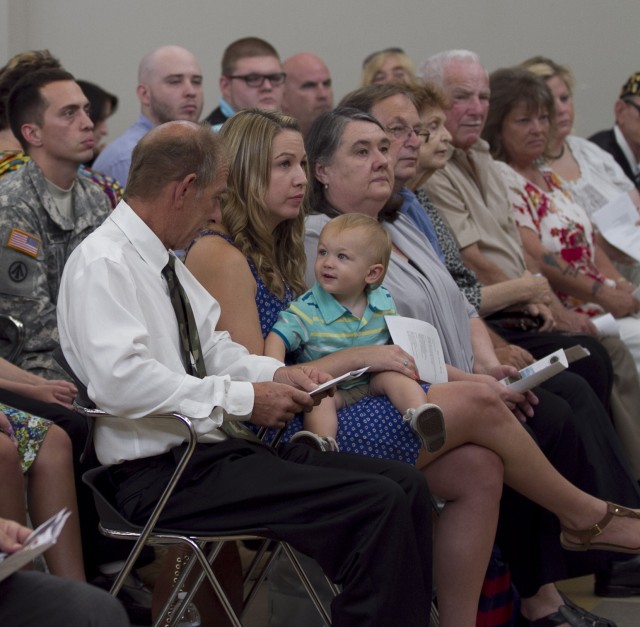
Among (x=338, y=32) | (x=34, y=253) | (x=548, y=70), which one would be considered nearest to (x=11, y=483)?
(x=34, y=253)

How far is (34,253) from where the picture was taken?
3766mm

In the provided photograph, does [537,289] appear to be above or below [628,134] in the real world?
below

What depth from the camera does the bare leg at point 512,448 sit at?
3.20 metres

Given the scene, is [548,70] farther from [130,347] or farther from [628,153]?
[130,347]

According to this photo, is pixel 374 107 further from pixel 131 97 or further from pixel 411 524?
pixel 131 97

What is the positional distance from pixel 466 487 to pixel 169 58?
3361 mm

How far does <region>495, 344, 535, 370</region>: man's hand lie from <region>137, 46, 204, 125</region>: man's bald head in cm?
215

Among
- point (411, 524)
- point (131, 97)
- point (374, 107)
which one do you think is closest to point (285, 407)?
point (411, 524)

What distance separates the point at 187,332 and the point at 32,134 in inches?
57.9

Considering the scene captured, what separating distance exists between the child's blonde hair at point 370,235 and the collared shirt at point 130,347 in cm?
57

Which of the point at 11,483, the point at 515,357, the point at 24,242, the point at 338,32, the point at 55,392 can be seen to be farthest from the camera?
the point at 338,32

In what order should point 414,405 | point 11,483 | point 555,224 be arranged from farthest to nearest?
1. point 555,224
2. point 414,405
3. point 11,483

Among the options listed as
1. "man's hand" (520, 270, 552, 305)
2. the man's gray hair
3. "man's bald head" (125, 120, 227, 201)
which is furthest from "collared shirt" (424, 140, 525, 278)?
"man's bald head" (125, 120, 227, 201)

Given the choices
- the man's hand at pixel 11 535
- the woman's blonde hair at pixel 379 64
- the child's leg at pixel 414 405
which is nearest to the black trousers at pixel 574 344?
the child's leg at pixel 414 405
